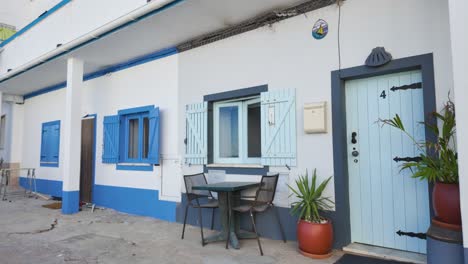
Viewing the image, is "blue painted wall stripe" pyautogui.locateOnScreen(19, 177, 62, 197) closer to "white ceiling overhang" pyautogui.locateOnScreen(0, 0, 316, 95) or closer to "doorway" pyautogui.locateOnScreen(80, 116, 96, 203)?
"doorway" pyautogui.locateOnScreen(80, 116, 96, 203)

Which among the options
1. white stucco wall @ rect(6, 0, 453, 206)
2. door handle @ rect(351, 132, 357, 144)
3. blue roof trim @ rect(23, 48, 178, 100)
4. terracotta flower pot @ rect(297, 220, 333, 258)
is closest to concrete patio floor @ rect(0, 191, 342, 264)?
terracotta flower pot @ rect(297, 220, 333, 258)

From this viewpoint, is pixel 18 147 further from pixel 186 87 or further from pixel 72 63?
pixel 186 87

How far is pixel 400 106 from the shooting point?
3.40 meters

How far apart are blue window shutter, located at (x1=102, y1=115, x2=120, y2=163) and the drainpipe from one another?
1627 millimetres

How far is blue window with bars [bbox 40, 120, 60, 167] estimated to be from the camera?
8.33 meters

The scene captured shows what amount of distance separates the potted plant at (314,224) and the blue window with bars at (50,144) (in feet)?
23.8

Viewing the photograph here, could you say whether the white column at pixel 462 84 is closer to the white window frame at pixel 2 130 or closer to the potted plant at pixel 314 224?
the potted plant at pixel 314 224

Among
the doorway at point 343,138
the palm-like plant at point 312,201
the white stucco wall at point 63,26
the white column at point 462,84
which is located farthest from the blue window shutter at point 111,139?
the white column at point 462,84

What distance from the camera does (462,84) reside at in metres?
2.32

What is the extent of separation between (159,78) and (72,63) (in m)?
1.91

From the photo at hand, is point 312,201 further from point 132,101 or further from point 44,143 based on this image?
point 44,143

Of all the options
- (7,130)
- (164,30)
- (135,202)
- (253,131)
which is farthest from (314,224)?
(7,130)

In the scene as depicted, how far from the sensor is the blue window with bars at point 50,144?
8.33 m

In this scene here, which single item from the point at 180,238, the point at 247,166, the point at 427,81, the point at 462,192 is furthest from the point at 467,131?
the point at 180,238
